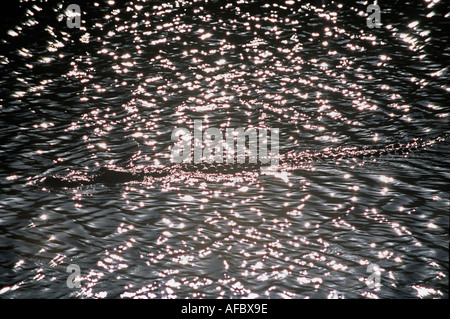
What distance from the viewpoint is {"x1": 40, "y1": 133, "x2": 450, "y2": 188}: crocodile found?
2268mm

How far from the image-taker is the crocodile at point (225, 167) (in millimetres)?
2268

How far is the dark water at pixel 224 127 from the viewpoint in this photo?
5.75 feet

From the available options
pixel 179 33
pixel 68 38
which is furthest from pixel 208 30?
pixel 68 38

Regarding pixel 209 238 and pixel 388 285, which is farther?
pixel 209 238

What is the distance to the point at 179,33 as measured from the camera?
3.74 metres

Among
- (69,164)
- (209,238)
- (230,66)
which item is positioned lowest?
(209,238)

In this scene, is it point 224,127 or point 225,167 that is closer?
point 225,167

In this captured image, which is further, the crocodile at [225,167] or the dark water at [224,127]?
the crocodile at [225,167]

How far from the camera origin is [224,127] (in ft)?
8.64

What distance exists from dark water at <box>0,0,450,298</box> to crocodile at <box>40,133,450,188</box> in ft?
0.14

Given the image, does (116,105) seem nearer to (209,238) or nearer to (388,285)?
(209,238)

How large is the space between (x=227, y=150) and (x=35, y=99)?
124 centimetres

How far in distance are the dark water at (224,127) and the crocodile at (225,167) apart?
0.04 metres

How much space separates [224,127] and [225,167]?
35 cm
